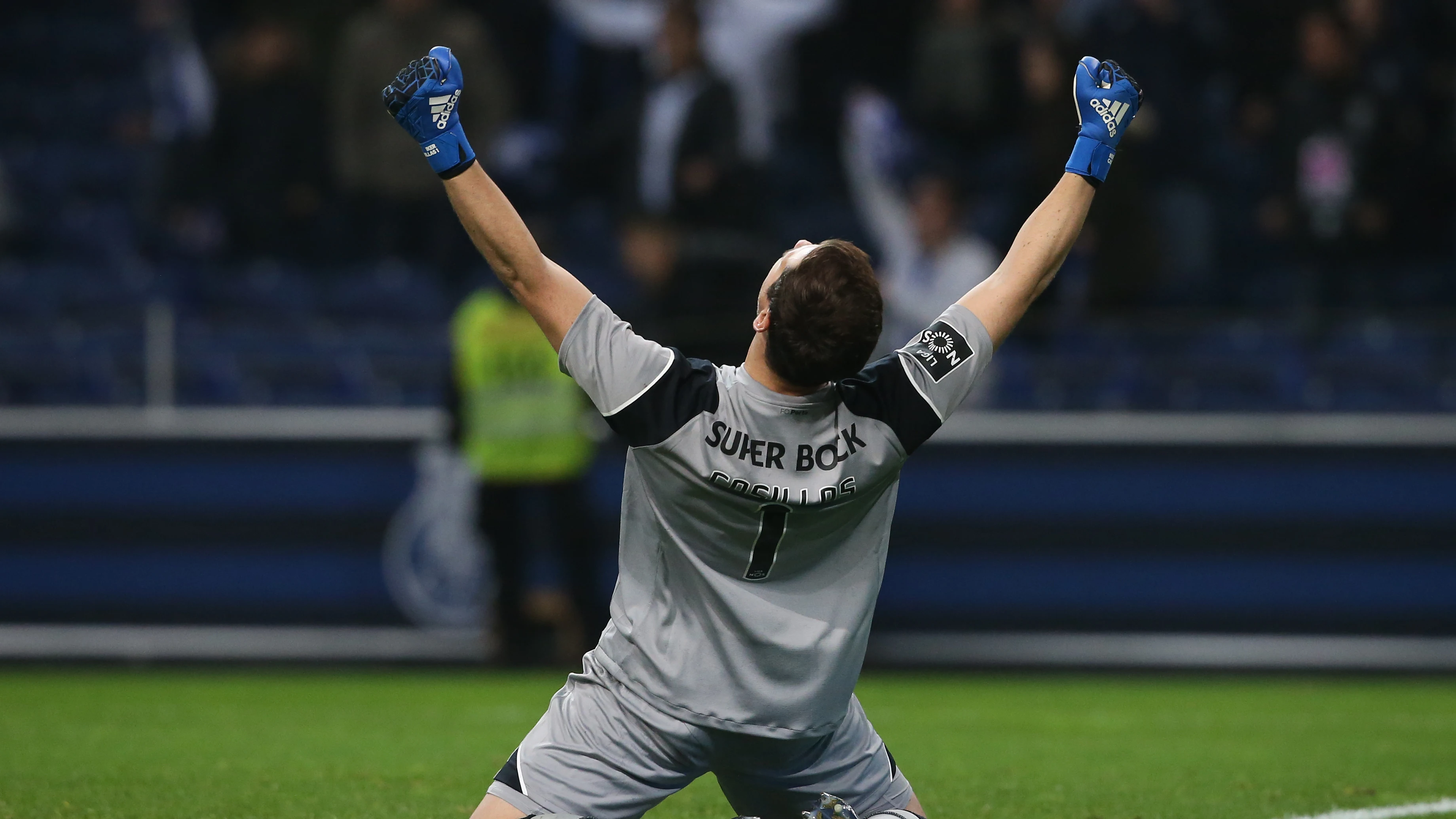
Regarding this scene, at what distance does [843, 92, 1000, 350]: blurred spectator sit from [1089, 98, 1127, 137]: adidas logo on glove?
4.86m

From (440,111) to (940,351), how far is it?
1.16m

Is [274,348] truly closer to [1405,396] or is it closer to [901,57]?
[901,57]

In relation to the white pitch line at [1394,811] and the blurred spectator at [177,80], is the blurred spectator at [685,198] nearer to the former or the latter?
the blurred spectator at [177,80]

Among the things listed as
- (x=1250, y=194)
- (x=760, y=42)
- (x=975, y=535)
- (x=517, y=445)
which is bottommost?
(x=975, y=535)

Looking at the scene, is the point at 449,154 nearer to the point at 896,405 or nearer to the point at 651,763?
the point at 896,405

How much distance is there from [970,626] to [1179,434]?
154 centimetres

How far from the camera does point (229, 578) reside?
993cm

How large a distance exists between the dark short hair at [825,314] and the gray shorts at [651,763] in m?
0.78

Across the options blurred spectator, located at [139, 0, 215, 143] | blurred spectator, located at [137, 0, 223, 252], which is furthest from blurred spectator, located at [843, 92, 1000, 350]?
blurred spectator, located at [139, 0, 215, 143]

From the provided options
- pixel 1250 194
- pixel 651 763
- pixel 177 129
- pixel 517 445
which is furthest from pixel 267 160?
pixel 651 763

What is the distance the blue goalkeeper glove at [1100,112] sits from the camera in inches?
159

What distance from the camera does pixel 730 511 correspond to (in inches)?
144

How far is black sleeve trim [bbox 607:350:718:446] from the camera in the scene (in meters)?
3.62

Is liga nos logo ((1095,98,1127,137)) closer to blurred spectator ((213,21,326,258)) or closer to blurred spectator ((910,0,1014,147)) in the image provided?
blurred spectator ((910,0,1014,147))
